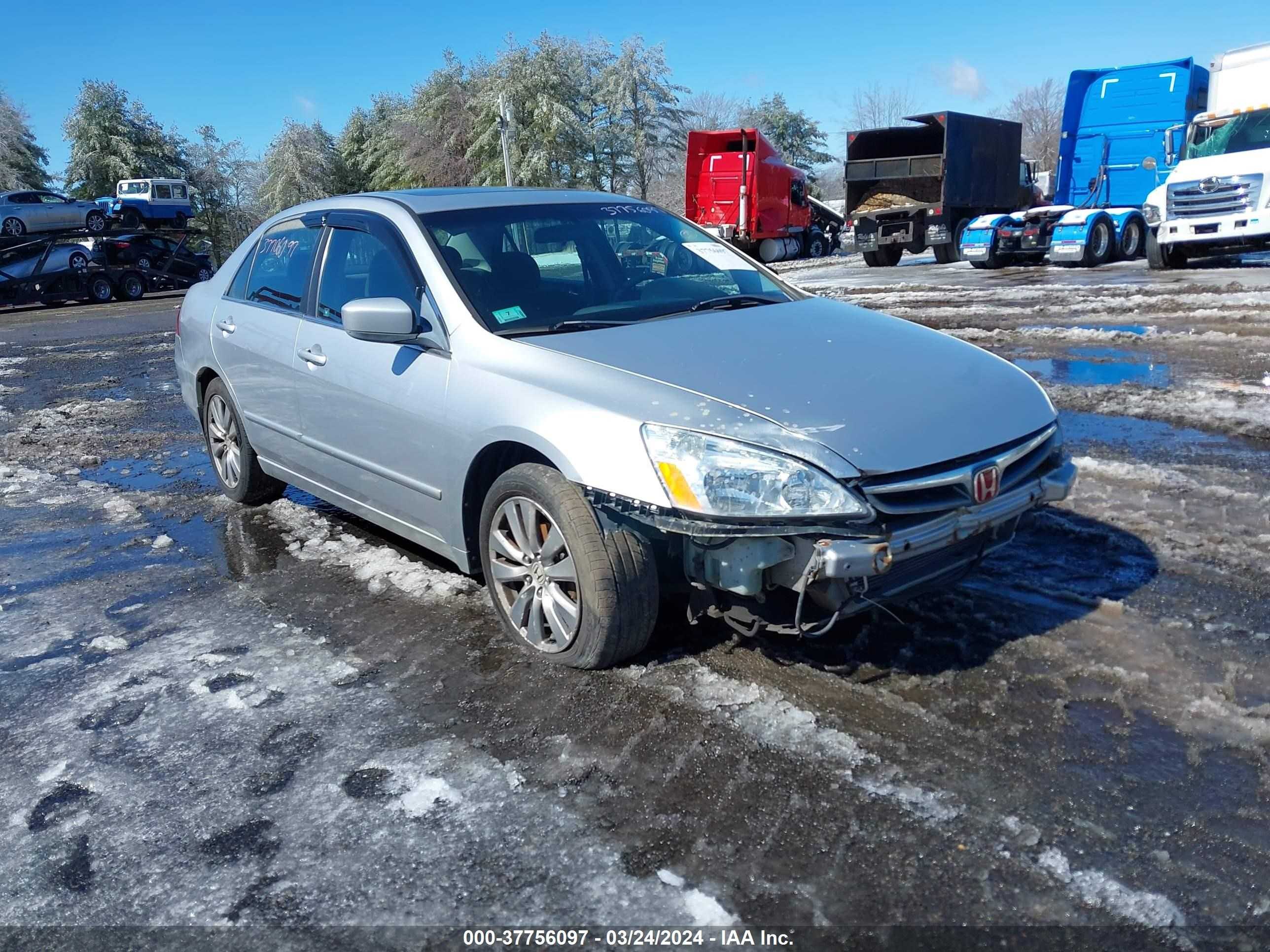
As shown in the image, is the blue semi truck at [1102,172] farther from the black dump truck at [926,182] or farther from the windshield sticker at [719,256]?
the windshield sticker at [719,256]

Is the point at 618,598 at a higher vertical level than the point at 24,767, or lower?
higher

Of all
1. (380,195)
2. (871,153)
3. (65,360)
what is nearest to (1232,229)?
(871,153)

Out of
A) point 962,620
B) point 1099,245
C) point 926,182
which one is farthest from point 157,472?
point 926,182

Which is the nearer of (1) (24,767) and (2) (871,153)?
(1) (24,767)

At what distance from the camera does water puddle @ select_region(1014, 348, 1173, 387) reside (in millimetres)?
7816

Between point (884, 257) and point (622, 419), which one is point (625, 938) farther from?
point (884, 257)

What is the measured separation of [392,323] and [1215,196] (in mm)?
15247

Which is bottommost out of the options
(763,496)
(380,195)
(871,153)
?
(763,496)

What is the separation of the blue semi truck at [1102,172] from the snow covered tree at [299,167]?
198ft

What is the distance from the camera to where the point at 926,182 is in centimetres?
2153

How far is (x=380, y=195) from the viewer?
4816mm

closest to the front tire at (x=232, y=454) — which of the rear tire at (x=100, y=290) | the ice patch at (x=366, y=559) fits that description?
the ice patch at (x=366, y=559)

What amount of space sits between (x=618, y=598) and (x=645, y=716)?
38 cm

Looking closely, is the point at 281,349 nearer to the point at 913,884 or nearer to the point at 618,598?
the point at 618,598
